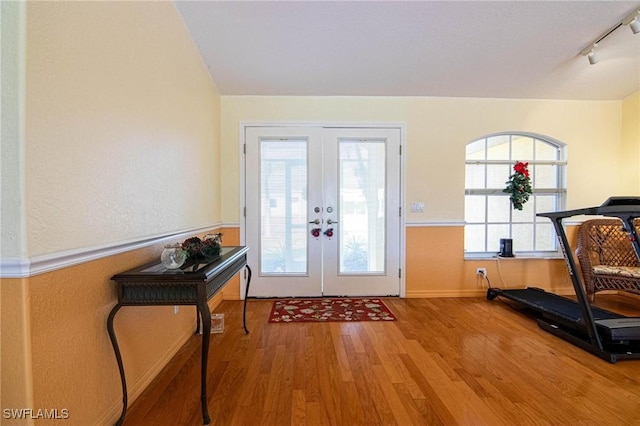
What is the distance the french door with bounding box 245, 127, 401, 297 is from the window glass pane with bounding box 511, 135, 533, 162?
152cm

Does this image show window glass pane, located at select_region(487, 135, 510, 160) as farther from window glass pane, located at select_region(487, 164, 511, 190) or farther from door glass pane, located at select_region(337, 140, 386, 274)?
door glass pane, located at select_region(337, 140, 386, 274)

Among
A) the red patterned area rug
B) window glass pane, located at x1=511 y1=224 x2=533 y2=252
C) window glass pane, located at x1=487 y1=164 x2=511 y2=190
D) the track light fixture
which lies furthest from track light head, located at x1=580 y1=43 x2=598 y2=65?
the red patterned area rug

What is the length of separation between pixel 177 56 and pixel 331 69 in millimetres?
1371

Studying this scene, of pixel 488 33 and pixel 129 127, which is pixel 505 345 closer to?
pixel 488 33

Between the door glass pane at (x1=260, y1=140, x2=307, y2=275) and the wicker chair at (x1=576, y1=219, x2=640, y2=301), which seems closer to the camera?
the wicker chair at (x1=576, y1=219, x2=640, y2=301)

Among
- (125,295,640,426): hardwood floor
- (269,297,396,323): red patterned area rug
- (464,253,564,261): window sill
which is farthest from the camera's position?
(464,253,564,261): window sill

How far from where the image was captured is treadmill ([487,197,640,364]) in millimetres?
1883

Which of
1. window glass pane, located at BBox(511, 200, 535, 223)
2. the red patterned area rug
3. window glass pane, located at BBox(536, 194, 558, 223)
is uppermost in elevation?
window glass pane, located at BBox(536, 194, 558, 223)

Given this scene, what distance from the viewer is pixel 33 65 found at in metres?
0.95

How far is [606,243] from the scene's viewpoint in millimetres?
3037

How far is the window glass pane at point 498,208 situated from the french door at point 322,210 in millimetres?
1208

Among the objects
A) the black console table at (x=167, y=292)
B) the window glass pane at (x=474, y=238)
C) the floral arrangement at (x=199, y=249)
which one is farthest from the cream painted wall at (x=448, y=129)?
the black console table at (x=167, y=292)

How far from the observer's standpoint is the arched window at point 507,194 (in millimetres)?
3391

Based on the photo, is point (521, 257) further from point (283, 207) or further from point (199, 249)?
point (199, 249)
